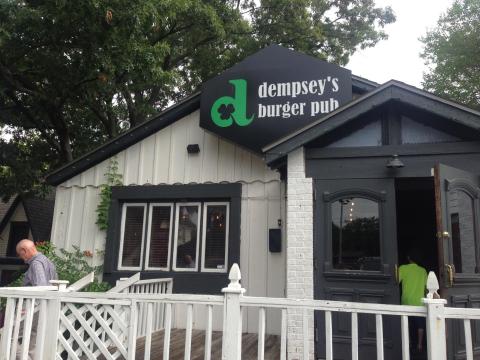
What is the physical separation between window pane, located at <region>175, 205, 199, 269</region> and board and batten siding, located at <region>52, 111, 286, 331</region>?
0.56 m

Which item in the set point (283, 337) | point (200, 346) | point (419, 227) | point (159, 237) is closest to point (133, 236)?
point (159, 237)

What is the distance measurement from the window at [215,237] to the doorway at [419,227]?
3.15 metres

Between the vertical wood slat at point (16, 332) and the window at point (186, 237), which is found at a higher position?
the window at point (186, 237)

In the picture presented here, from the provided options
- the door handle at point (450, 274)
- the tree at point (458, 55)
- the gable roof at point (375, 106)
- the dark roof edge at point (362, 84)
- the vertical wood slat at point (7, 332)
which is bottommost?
the vertical wood slat at point (7, 332)

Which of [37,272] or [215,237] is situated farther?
[215,237]

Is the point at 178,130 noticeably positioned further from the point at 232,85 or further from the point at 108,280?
the point at 108,280

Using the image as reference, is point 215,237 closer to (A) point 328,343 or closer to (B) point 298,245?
(B) point 298,245

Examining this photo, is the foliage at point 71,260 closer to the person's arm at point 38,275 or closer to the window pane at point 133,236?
the window pane at point 133,236

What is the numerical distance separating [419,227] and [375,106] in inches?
136

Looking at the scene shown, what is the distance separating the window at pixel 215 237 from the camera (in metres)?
7.62

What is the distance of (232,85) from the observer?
7684mm

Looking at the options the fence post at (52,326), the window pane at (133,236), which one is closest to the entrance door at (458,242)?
the fence post at (52,326)

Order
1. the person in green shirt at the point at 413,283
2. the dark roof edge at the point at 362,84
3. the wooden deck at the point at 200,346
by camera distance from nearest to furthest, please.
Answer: the wooden deck at the point at 200,346, the person in green shirt at the point at 413,283, the dark roof edge at the point at 362,84

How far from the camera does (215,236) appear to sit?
775 cm
